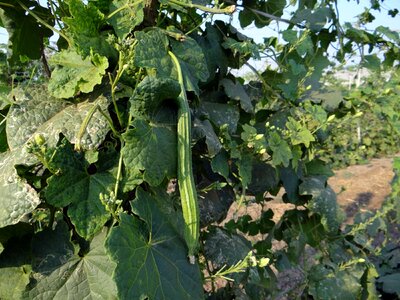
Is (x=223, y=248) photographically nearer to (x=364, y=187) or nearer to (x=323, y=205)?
(x=323, y=205)

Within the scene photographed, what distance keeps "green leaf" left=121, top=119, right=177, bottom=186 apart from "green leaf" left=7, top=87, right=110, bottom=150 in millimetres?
94

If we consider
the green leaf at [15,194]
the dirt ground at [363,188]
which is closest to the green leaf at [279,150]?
the green leaf at [15,194]

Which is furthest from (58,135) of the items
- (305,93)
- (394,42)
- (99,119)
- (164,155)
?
(394,42)

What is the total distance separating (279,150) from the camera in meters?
1.34

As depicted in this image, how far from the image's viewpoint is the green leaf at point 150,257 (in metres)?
0.83

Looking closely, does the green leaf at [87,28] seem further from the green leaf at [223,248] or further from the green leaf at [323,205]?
the green leaf at [323,205]

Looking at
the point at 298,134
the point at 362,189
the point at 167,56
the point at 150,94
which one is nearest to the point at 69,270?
the point at 150,94

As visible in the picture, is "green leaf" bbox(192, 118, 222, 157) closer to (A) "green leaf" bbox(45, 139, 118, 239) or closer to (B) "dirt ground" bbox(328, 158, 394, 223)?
(A) "green leaf" bbox(45, 139, 118, 239)

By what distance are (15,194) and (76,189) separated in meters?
0.12

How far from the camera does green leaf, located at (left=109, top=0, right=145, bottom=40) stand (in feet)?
3.42

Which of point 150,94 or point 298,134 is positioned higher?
point 150,94

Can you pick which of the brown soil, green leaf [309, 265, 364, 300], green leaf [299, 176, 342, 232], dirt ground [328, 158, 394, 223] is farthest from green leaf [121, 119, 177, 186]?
dirt ground [328, 158, 394, 223]

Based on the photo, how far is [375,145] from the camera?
1008 centimetres

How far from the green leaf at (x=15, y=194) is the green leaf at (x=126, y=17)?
1.11 ft
